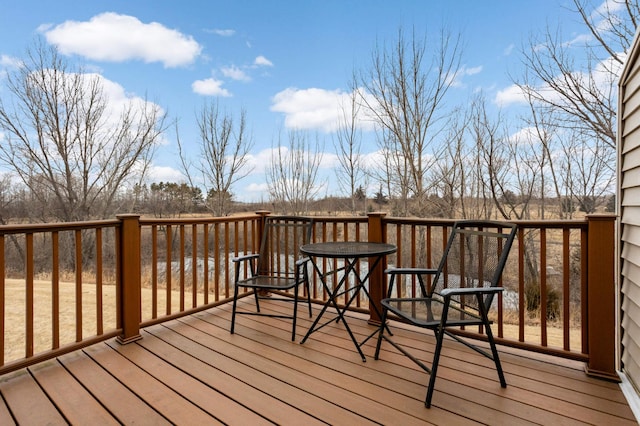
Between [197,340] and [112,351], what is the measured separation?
637mm

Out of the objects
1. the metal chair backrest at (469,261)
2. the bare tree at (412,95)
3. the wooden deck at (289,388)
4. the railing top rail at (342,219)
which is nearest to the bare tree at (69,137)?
the bare tree at (412,95)

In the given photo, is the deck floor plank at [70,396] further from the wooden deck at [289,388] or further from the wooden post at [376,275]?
the wooden post at [376,275]

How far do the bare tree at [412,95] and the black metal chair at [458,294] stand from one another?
5251 mm

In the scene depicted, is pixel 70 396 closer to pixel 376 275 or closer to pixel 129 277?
pixel 129 277

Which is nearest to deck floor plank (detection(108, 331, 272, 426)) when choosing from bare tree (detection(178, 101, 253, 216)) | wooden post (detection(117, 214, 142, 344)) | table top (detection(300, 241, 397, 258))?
wooden post (detection(117, 214, 142, 344))

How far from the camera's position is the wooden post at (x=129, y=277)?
2730 mm

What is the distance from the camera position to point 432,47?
7344 mm

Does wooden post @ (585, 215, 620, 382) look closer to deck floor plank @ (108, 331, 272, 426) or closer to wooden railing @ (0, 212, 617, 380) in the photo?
wooden railing @ (0, 212, 617, 380)

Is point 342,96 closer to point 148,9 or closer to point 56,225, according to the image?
point 148,9

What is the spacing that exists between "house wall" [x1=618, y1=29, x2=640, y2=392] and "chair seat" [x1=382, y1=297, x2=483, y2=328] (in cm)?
87

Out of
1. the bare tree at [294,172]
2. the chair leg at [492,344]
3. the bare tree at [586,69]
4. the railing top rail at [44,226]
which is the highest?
the bare tree at [586,69]

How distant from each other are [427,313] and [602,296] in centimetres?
115

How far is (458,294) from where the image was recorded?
6.07ft

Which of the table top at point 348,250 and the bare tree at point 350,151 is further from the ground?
the bare tree at point 350,151
